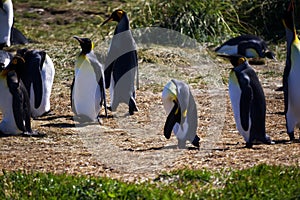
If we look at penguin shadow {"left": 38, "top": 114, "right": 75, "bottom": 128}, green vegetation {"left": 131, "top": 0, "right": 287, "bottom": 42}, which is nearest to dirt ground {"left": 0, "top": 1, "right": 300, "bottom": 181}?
penguin shadow {"left": 38, "top": 114, "right": 75, "bottom": 128}

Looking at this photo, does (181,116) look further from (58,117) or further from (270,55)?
(270,55)

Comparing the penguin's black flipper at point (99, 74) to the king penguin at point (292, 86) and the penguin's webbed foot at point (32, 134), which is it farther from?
the king penguin at point (292, 86)

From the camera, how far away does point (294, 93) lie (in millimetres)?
8836

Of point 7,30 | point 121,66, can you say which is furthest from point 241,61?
point 7,30

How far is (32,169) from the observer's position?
7.21m

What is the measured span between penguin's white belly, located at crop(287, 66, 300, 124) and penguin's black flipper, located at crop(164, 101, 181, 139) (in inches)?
54.0

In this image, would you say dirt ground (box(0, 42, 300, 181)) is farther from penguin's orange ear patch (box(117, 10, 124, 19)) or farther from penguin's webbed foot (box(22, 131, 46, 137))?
penguin's orange ear patch (box(117, 10, 124, 19))

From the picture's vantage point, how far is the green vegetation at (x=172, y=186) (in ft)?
20.7

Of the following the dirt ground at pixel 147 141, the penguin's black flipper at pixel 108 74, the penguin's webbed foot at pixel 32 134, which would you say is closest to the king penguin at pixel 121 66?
the penguin's black flipper at pixel 108 74

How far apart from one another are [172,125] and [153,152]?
0.35 metres

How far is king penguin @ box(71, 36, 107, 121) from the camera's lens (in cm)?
988

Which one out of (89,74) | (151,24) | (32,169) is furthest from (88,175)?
(151,24)

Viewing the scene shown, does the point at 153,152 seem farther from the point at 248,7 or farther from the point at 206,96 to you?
the point at 248,7

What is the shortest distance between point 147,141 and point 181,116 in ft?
2.10
